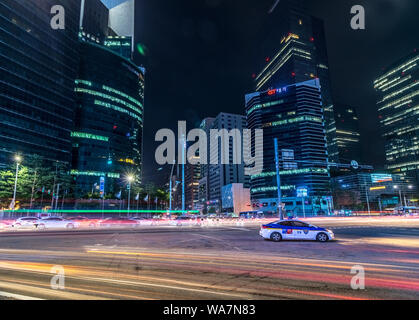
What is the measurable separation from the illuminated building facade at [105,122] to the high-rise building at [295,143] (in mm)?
74212

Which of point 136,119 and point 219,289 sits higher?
point 136,119

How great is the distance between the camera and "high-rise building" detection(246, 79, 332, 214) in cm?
13300

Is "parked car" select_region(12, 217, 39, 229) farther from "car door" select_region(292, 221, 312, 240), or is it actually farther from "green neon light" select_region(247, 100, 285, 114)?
"green neon light" select_region(247, 100, 285, 114)

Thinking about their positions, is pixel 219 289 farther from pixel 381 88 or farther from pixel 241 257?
pixel 381 88

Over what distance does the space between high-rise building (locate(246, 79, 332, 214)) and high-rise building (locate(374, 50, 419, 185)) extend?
83096mm

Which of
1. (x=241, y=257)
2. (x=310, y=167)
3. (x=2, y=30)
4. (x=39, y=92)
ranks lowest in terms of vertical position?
(x=241, y=257)

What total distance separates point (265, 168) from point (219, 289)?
474 feet

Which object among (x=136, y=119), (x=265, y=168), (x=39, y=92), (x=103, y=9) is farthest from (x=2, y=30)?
(x=265, y=168)

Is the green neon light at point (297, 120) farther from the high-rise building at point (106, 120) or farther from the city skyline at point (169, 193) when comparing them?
the high-rise building at point (106, 120)

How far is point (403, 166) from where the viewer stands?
578 ft

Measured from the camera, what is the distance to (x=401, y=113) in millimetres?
179125

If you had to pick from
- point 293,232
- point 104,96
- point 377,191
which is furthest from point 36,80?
point 377,191

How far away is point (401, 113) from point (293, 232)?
220m

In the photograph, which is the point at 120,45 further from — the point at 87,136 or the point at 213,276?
the point at 213,276
